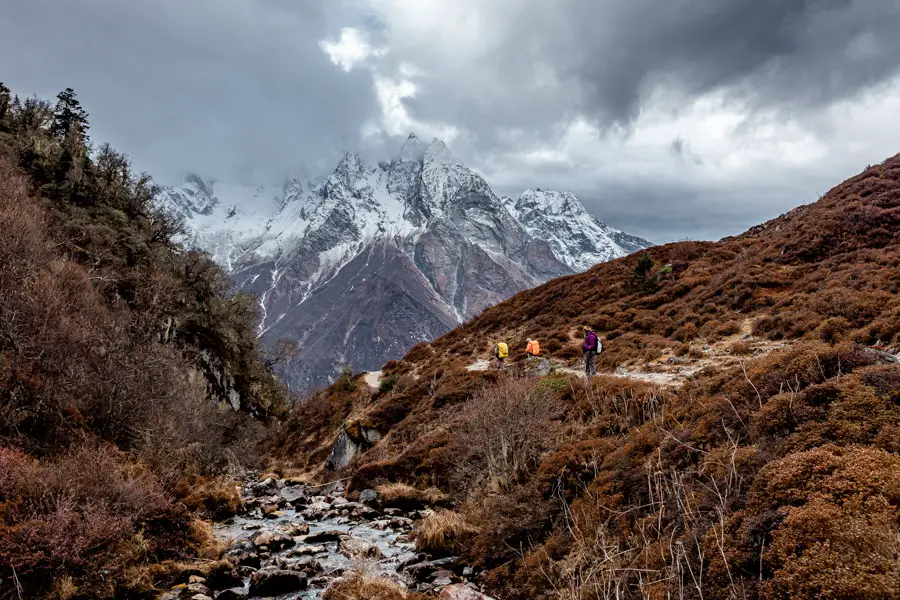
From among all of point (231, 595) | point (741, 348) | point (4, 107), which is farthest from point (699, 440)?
point (4, 107)

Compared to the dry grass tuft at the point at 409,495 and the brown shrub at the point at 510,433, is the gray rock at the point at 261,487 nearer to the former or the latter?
the dry grass tuft at the point at 409,495

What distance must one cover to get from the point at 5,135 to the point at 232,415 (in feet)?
82.7

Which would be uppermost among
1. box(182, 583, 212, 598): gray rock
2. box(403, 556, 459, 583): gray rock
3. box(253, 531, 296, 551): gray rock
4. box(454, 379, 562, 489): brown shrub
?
box(454, 379, 562, 489): brown shrub

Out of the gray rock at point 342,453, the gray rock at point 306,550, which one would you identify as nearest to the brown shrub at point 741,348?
the gray rock at point 306,550

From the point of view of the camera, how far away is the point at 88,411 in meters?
14.5

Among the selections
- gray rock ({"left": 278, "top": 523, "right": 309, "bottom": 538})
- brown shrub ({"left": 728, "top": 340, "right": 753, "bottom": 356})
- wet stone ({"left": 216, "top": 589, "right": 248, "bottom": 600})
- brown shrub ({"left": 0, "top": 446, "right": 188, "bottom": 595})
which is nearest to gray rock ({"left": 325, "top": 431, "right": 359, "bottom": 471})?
gray rock ({"left": 278, "top": 523, "right": 309, "bottom": 538})

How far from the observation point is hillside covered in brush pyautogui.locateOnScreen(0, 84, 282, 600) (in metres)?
8.76

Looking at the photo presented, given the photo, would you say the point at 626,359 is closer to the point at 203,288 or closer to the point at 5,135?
the point at 203,288

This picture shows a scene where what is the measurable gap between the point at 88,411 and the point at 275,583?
942cm

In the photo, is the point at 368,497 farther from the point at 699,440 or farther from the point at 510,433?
the point at 699,440

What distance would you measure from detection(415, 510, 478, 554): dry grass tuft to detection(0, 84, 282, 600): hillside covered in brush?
5.67m

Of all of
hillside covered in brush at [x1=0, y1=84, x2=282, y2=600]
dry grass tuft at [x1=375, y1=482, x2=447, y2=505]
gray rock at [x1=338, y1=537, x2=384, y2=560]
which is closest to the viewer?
hillside covered in brush at [x1=0, y1=84, x2=282, y2=600]

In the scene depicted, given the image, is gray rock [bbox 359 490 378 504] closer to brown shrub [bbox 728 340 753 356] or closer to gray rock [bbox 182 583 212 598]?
gray rock [bbox 182 583 212 598]

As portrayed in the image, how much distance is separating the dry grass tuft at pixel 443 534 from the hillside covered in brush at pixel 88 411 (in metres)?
5.67
